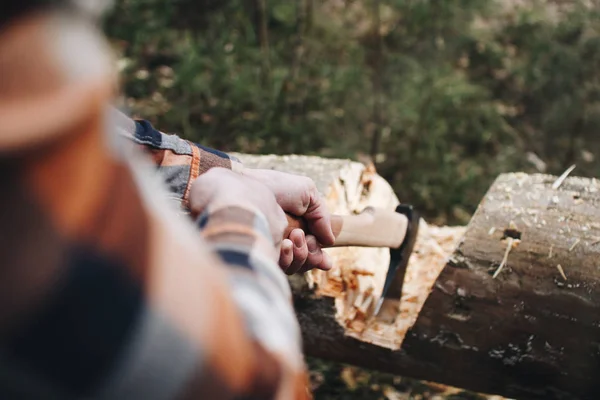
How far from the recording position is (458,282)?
182 cm

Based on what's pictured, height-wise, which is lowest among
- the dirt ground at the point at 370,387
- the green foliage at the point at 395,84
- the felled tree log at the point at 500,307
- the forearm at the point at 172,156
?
the dirt ground at the point at 370,387

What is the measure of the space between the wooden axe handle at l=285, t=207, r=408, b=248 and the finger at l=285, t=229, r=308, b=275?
11 centimetres

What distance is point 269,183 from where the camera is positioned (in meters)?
1.43

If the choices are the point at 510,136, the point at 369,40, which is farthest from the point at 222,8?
the point at 510,136

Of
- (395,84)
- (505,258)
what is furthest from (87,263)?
(395,84)

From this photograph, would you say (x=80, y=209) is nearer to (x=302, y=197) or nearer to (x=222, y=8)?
(x=302, y=197)

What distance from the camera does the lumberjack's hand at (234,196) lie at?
797 millimetres

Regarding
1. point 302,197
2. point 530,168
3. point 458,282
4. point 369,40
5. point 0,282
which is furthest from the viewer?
point 369,40

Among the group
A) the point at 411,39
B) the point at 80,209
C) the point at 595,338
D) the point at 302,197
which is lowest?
the point at 595,338

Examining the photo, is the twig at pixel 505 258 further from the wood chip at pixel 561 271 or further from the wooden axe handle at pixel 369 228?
the wooden axe handle at pixel 369 228

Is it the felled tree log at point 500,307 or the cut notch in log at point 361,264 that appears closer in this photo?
the felled tree log at point 500,307

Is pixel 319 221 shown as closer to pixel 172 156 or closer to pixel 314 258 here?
pixel 314 258

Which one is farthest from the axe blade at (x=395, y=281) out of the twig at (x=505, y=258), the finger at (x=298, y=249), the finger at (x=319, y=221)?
the finger at (x=298, y=249)

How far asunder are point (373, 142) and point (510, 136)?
40.7 inches
